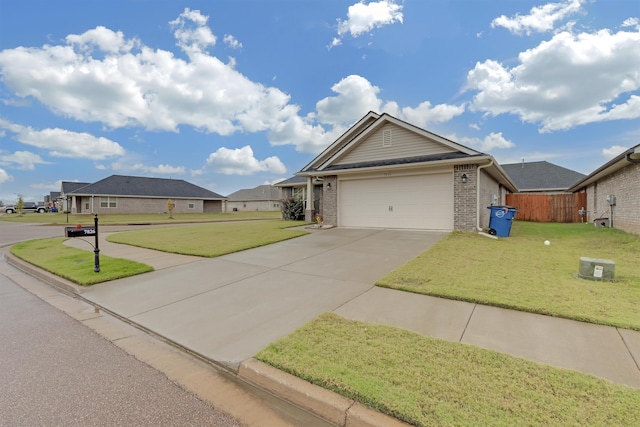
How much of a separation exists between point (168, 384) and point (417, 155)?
38.4 ft

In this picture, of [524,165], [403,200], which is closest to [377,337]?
[403,200]

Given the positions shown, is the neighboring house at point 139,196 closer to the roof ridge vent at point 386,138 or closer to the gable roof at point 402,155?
the gable roof at point 402,155

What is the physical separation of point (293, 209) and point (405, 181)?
7835 mm

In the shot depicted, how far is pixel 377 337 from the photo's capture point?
3.08 m

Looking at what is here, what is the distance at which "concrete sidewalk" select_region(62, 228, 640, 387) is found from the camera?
2.89m

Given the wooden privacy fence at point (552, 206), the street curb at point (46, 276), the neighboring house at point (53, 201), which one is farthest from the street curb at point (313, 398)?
the neighboring house at point (53, 201)

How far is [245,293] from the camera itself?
496cm

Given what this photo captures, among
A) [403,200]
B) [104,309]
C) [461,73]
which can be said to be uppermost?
[461,73]

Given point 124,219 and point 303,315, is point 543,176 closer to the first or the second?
point 303,315

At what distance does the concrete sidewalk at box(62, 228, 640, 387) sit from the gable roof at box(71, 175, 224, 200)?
34.4 m

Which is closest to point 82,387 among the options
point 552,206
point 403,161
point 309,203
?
point 403,161

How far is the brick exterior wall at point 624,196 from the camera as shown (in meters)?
9.84

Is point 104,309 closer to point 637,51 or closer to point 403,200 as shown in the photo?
point 403,200

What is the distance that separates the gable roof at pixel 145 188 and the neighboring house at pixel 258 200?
14803mm
